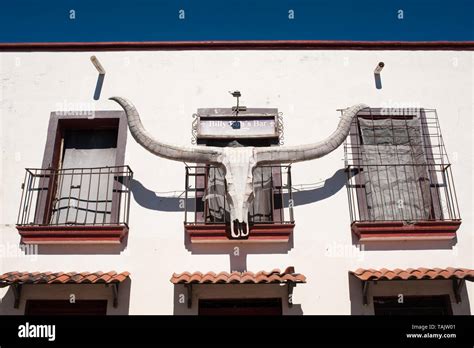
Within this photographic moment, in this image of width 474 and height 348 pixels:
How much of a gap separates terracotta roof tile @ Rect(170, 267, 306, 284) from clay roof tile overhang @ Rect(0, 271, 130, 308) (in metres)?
0.78

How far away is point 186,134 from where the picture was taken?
7.14 meters

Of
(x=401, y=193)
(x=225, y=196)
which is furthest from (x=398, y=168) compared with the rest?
(x=225, y=196)

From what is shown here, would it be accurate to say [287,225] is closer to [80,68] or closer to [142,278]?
[142,278]

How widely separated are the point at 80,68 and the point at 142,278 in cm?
378

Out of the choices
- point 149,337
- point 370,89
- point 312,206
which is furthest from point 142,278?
point 370,89

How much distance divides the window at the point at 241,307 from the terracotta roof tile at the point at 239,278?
0.51m

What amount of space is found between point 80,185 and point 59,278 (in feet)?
6.10

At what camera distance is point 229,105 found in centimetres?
733

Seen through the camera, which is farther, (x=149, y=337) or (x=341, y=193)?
(x=341, y=193)

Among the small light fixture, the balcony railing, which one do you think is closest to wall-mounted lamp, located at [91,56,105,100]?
the small light fixture

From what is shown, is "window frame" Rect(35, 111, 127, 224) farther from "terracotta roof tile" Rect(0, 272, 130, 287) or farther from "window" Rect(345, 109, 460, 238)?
"window" Rect(345, 109, 460, 238)

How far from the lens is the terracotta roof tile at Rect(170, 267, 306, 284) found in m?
5.46

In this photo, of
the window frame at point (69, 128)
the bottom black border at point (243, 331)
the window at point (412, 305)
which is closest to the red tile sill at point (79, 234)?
the window frame at point (69, 128)

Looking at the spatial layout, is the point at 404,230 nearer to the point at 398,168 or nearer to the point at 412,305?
the point at 412,305
